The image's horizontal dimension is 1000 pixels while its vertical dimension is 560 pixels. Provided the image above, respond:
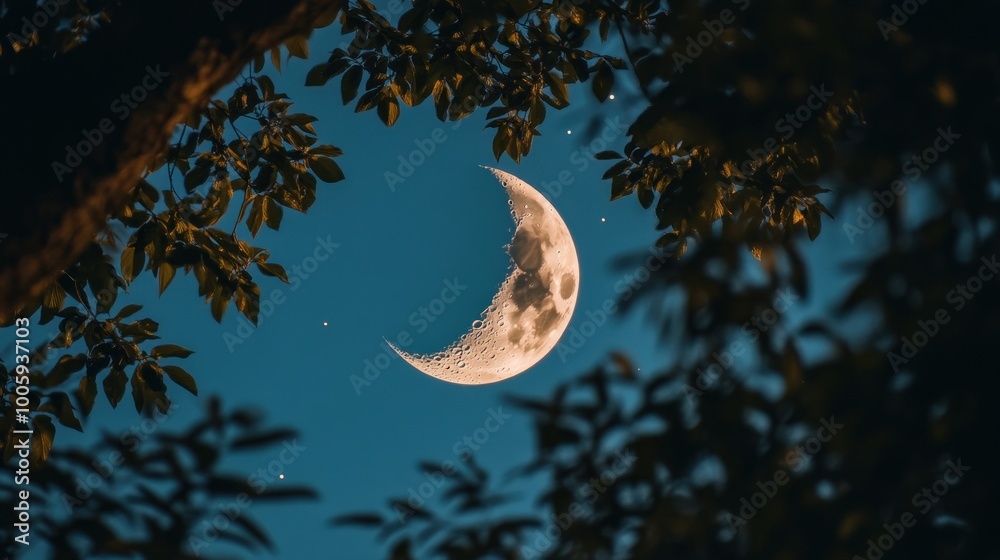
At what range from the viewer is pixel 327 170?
353 cm

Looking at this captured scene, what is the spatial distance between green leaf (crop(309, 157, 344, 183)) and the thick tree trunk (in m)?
1.68

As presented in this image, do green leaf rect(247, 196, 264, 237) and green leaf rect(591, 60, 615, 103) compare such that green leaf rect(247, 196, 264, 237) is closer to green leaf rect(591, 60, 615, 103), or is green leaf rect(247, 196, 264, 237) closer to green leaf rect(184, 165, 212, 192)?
green leaf rect(184, 165, 212, 192)

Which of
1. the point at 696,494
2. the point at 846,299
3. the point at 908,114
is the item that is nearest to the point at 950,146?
the point at 908,114

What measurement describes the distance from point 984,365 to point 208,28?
1719 mm

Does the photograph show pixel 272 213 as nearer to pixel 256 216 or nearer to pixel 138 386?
pixel 256 216

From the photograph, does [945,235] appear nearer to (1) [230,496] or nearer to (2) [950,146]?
(2) [950,146]

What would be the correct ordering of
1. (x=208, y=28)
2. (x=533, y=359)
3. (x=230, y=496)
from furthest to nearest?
(x=533, y=359)
(x=208, y=28)
(x=230, y=496)

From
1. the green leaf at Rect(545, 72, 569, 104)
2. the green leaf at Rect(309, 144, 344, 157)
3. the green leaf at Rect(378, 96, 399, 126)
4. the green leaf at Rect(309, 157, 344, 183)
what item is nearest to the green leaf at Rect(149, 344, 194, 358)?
the green leaf at Rect(309, 157, 344, 183)

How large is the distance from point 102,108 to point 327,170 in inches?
68.6

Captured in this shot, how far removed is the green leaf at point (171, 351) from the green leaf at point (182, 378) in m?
0.06

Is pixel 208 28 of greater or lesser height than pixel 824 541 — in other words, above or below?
above

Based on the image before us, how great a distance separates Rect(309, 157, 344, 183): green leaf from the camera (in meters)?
3.52

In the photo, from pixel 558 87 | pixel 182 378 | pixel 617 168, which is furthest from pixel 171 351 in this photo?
pixel 617 168

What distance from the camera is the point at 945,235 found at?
1.15 m
